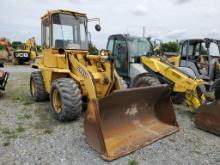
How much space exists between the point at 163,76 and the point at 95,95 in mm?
2342

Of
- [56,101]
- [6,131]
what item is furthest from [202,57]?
[6,131]

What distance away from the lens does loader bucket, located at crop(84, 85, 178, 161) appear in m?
3.91

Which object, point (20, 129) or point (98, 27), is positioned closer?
point (20, 129)

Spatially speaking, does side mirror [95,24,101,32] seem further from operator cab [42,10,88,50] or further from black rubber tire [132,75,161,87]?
black rubber tire [132,75,161,87]

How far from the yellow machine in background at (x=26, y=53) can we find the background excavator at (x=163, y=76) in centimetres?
1492

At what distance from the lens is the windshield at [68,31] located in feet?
20.7

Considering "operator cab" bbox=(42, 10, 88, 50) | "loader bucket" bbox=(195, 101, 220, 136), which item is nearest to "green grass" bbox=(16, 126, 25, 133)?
"operator cab" bbox=(42, 10, 88, 50)

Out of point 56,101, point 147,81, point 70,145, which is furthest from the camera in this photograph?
point 147,81

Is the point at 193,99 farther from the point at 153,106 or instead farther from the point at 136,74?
the point at 136,74

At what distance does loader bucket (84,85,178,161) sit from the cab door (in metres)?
2.94

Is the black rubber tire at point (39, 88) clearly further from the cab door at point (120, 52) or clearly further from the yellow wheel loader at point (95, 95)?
the cab door at point (120, 52)

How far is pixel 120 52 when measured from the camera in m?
8.20

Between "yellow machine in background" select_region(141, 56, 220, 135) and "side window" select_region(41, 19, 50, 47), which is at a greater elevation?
"side window" select_region(41, 19, 50, 47)

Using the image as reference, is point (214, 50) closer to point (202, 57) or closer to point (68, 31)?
point (202, 57)
